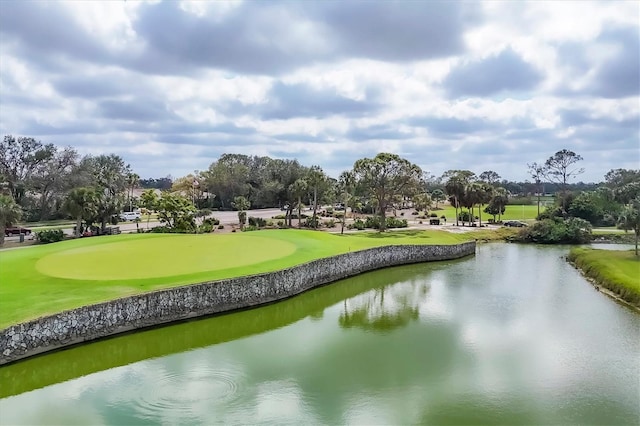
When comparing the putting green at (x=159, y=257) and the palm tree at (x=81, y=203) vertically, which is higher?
the palm tree at (x=81, y=203)

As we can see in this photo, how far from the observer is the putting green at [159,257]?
26016 mm

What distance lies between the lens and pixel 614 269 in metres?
33.8

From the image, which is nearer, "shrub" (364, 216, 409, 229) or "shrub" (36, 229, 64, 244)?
"shrub" (36, 229, 64, 244)

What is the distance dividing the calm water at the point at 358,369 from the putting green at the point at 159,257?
14.1ft

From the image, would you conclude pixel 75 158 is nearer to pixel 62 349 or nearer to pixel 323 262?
pixel 323 262

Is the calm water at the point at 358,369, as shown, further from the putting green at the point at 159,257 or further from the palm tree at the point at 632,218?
the palm tree at the point at 632,218

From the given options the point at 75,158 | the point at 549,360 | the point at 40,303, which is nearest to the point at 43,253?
the point at 40,303

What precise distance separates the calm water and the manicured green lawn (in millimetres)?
2328

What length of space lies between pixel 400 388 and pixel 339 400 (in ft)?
6.86

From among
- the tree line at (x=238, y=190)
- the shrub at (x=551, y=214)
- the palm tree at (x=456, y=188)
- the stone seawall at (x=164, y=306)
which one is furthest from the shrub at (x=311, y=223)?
the shrub at (x=551, y=214)

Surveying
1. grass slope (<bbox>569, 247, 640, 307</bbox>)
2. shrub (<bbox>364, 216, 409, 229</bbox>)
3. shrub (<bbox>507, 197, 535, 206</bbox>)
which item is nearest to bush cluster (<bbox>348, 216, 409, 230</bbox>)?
shrub (<bbox>364, 216, 409, 229</bbox>)

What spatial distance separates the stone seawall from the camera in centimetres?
1867

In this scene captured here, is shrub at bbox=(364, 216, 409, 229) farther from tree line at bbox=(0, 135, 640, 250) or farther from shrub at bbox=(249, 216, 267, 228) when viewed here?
shrub at bbox=(249, 216, 267, 228)

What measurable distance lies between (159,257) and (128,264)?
7.50ft
